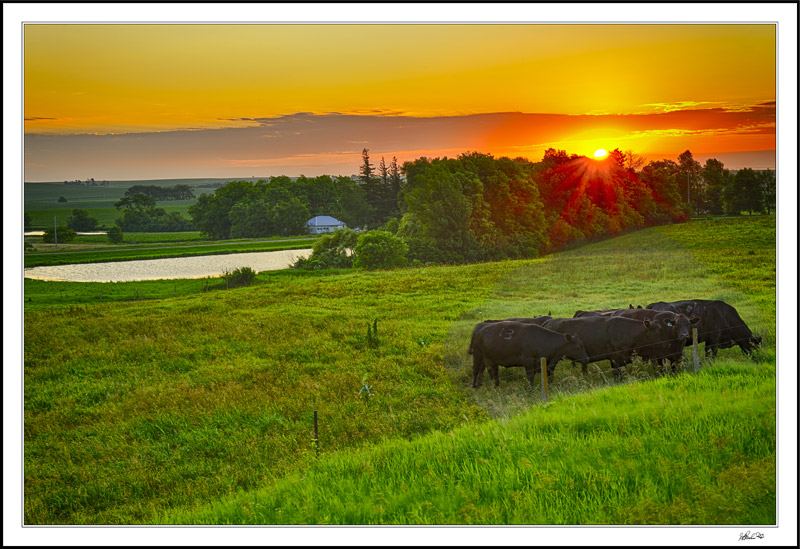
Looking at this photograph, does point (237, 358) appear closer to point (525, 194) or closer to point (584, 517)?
point (584, 517)

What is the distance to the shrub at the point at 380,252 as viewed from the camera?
4838 cm

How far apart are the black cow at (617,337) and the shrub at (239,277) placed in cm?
2604

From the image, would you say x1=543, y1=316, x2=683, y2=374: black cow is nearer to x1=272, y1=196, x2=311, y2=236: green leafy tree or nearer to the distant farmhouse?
x1=272, y1=196, x2=311, y2=236: green leafy tree

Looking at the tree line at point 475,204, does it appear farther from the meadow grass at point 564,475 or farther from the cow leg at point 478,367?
the meadow grass at point 564,475

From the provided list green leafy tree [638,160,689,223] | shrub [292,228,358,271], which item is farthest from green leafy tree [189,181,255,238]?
green leafy tree [638,160,689,223]

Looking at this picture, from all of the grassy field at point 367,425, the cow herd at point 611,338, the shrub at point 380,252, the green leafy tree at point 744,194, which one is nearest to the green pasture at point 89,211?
the grassy field at point 367,425

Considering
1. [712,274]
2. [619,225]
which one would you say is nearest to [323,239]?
[619,225]

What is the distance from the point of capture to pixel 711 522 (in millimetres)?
6094

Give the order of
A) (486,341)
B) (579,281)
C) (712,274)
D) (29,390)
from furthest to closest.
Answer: (579,281) < (712,274) < (29,390) < (486,341)

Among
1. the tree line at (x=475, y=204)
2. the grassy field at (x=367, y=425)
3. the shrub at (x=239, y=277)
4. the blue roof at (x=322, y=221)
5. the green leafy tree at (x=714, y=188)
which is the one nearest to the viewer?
the grassy field at (x=367, y=425)

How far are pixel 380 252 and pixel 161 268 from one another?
20833 mm

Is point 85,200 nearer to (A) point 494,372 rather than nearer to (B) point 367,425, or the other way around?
(B) point 367,425

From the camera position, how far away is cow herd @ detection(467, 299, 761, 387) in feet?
41.7

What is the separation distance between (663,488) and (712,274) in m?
24.3
